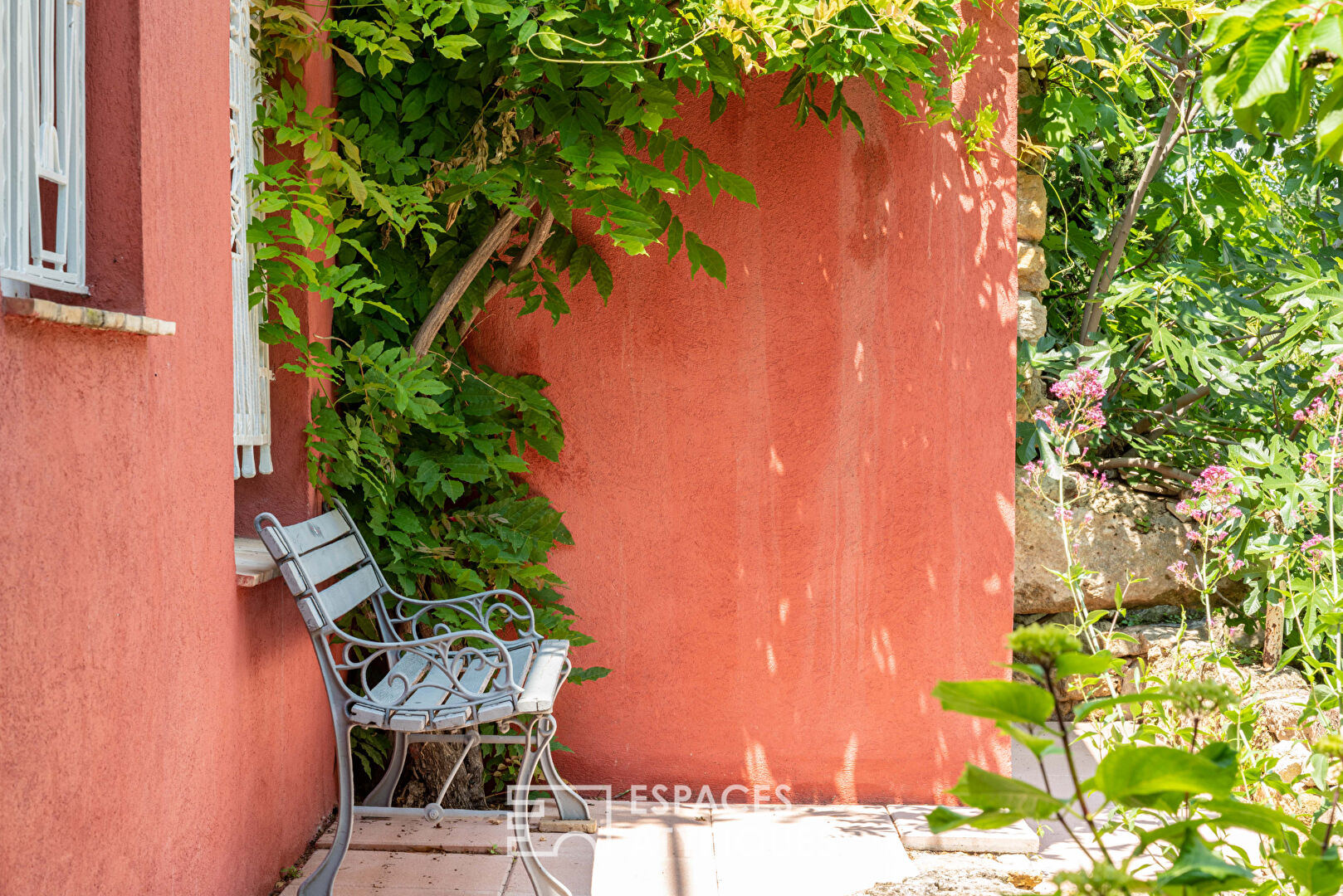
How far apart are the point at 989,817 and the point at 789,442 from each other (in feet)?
8.64

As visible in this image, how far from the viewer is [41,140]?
1772 millimetres

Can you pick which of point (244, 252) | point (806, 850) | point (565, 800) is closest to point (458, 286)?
point (244, 252)

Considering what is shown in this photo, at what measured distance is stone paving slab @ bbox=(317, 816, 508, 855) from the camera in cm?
313

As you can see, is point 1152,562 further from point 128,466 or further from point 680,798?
point 128,466

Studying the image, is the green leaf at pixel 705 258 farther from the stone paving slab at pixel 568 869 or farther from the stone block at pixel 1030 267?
the stone paving slab at pixel 568 869

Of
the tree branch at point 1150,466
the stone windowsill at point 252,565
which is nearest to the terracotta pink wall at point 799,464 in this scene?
the stone windowsill at point 252,565

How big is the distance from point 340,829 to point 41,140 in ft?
5.86

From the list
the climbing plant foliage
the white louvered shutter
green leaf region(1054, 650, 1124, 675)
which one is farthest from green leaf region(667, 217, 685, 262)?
green leaf region(1054, 650, 1124, 675)

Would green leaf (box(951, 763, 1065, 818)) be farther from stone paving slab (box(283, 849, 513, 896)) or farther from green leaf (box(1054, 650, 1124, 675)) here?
stone paving slab (box(283, 849, 513, 896))

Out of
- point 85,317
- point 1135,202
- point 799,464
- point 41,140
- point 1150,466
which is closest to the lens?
point 85,317

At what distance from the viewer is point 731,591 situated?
3.59 metres

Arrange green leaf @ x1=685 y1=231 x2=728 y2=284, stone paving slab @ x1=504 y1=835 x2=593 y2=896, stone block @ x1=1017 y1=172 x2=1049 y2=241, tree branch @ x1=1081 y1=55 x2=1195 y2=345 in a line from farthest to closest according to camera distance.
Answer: tree branch @ x1=1081 y1=55 x2=1195 y2=345 < stone block @ x1=1017 y1=172 x2=1049 y2=241 < green leaf @ x1=685 y1=231 x2=728 y2=284 < stone paving slab @ x1=504 y1=835 x2=593 y2=896

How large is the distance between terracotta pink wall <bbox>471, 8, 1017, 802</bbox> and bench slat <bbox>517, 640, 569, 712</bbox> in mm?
498

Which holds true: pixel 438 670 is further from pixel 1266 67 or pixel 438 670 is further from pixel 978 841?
pixel 1266 67
